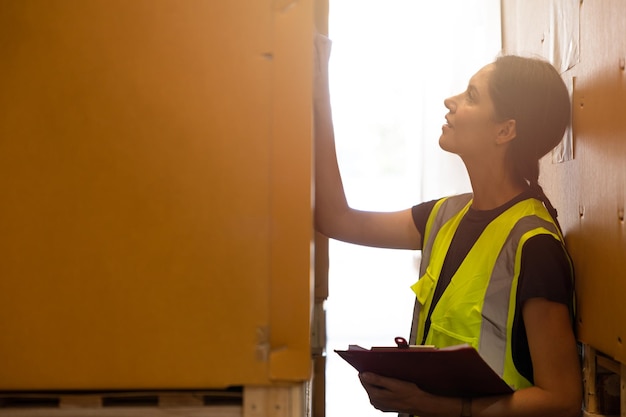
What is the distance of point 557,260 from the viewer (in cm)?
123

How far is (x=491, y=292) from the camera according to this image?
1288 millimetres

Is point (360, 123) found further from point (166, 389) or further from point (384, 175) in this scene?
point (166, 389)

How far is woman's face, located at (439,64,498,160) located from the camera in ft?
4.61

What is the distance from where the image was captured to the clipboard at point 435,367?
1.01 meters

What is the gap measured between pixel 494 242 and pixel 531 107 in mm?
290

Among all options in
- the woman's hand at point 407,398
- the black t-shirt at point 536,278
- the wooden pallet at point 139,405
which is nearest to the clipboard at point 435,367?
the woman's hand at point 407,398

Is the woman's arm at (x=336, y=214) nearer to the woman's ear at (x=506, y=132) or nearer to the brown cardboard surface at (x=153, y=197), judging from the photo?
the woman's ear at (x=506, y=132)

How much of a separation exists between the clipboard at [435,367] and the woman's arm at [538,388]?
0.06 ft

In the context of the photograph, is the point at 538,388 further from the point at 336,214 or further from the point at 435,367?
the point at 336,214

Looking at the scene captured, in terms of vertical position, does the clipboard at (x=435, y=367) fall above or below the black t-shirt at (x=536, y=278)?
below

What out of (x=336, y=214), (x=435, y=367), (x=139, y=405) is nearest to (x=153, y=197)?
(x=139, y=405)

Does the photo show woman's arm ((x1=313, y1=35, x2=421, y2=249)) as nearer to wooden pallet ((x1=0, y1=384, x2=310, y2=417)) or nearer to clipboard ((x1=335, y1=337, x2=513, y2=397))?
clipboard ((x1=335, y1=337, x2=513, y2=397))

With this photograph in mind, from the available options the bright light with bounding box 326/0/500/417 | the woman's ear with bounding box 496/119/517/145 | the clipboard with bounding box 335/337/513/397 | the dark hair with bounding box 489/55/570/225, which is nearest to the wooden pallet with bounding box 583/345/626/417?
the clipboard with bounding box 335/337/513/397

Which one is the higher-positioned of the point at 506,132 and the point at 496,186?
the point at 506,132
